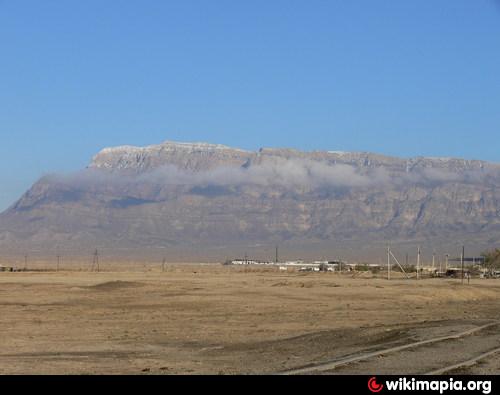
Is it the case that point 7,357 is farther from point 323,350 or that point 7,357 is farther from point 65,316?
point 65,316

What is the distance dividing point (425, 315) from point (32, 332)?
17.8m

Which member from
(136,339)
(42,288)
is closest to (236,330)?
(136,339)

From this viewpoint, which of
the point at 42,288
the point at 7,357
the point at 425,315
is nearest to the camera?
the point at 7,357

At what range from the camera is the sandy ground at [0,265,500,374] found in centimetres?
2312

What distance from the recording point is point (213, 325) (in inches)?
1457

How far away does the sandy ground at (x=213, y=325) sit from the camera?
23125 millimetres
